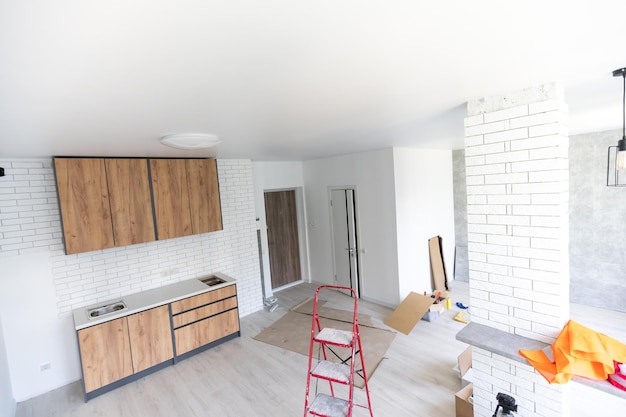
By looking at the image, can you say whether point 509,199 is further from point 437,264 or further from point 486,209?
point 437,264

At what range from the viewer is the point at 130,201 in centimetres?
371

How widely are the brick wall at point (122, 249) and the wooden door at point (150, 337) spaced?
0.70m

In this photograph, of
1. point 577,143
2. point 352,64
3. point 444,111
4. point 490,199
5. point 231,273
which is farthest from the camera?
point 231,273

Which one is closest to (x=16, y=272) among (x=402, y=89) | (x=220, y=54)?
(x=220, y=54)

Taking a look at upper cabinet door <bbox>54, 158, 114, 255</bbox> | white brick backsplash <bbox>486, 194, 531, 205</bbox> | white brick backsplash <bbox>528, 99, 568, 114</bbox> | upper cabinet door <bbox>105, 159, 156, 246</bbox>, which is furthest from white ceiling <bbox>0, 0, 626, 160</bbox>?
upper cabinet door <bbox>105, 159, 156, 246</bbox>

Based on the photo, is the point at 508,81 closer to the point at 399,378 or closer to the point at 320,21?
the point at 320,21

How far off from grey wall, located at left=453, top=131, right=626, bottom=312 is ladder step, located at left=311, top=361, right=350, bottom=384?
4770mm

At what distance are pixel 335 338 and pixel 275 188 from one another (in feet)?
12.9

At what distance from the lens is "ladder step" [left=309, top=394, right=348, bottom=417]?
2307 mm

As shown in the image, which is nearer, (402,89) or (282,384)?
(402,89)

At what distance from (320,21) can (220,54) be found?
0.44 metres

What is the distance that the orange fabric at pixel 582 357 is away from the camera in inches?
66.7

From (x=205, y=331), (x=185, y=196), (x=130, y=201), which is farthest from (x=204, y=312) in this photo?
(x=130, y=201)

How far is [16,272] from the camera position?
3.34 m
